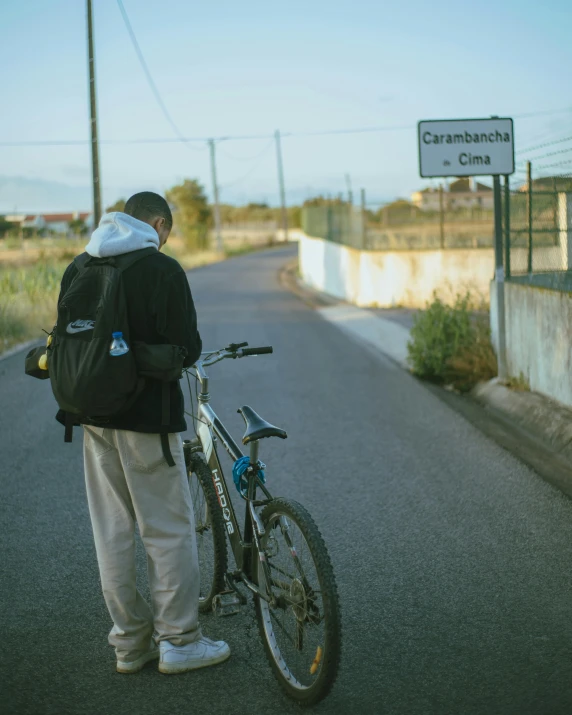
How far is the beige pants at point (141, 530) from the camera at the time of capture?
384 centimetres

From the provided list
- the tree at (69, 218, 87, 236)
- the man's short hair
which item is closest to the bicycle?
the man's short hair

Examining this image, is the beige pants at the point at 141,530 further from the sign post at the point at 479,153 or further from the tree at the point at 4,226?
the tree at the point at 4,226

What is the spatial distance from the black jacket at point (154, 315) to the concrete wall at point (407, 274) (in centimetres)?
1441

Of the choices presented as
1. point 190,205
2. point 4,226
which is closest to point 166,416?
point 4,226

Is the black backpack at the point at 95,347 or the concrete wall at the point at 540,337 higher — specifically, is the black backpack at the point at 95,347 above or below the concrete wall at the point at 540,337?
above

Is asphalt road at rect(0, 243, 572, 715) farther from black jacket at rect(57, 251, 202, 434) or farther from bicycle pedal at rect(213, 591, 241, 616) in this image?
black jacket at rect(57, 251, 202, 434)

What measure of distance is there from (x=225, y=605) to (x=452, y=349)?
25.6 feet

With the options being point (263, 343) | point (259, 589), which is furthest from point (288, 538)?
point (263, 343)

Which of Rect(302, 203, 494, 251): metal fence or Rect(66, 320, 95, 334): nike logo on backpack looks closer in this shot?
Rect(66, 320, 95, 334): nike logo on backpack

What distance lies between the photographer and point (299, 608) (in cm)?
358

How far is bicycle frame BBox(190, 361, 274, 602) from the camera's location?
12.6ft

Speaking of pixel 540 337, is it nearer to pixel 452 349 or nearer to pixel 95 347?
pixel 452 349

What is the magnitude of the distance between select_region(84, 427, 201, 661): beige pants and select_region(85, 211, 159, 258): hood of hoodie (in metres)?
0.71

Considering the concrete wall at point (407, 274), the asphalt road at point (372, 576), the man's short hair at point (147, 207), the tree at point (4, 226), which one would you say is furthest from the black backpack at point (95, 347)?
the tree at point (4, 226)
